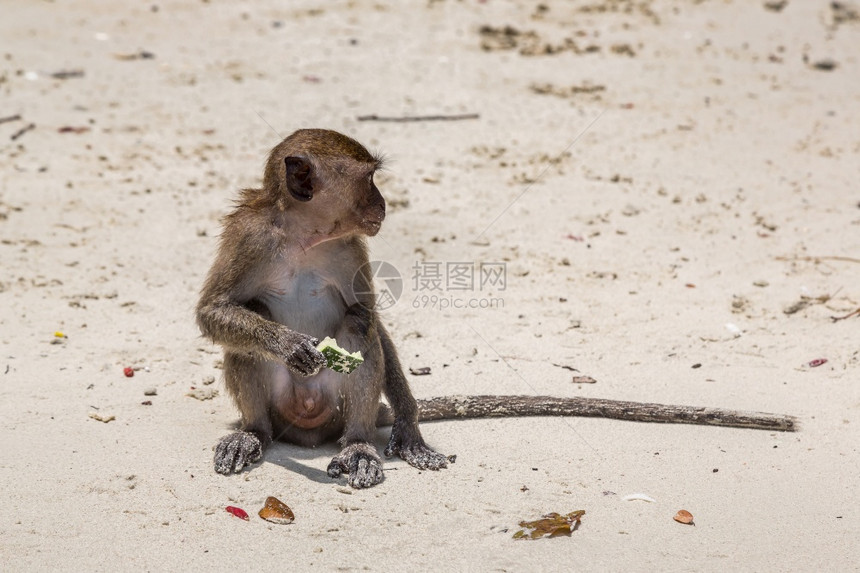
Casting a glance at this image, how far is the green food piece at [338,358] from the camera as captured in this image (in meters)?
4.54

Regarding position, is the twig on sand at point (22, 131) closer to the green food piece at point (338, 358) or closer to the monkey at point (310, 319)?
the monkey at point (310, 319)

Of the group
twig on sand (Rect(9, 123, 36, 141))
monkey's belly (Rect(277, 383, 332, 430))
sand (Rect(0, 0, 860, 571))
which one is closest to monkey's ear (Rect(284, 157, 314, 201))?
monkey's belly (Rect(277, 383, 332, 430))

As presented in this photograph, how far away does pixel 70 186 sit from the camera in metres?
7.86

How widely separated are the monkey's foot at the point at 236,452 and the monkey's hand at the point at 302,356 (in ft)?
1.56

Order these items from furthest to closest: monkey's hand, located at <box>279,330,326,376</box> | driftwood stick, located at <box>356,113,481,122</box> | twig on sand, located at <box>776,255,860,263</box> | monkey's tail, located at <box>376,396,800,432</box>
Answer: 1. driftwood stick, located at <box>356,113,481,122</box>
2. twig on sand, located at <box>776,255,860,263</box>
3. monkey's tail, located at <box>376,396,800,432</box>
4. monkey's hand, located at <box>279,330,326,376</box>

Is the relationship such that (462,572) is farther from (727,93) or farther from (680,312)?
(727,93)

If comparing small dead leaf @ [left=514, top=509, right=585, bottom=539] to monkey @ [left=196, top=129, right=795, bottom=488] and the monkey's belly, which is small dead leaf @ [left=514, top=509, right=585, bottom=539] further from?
the monkey's belly

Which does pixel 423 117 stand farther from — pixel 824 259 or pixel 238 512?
pixel 238 512

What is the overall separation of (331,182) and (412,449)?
1.28 meters

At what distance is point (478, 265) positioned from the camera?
7066mm

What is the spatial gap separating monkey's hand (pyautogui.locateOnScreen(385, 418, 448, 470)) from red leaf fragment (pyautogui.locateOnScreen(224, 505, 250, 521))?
33.6 inches

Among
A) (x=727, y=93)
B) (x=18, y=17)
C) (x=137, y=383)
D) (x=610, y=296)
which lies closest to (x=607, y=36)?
(x=727, y=93)

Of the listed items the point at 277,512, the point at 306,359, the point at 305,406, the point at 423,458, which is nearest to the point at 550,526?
the point at 423,458

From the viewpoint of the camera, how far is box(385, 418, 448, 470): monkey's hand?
4.79m
